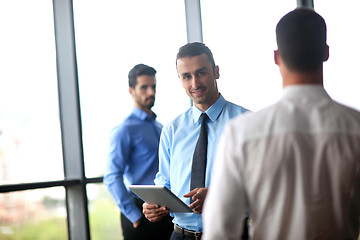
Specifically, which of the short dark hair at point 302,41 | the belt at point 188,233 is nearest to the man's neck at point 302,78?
the short dark hair at point 302,41

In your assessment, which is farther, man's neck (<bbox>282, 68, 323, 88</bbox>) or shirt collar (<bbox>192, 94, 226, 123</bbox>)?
shirt collar (<bbox>192, 94, 226, 123</bbox>)

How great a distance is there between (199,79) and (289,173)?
1.27 metres

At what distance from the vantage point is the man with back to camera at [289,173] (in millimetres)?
1166

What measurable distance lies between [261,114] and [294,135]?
0.35 ft

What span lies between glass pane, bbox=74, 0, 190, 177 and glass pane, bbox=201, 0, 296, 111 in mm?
333

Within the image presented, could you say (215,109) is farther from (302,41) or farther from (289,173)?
(289,173)

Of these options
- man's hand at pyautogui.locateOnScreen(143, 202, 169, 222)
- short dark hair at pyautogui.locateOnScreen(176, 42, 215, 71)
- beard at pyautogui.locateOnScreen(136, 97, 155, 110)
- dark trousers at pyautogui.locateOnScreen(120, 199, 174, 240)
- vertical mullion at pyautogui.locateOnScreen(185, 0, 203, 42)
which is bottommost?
dark trousers at pyautogui.locateOnScreen(120, 199, 174, 240)

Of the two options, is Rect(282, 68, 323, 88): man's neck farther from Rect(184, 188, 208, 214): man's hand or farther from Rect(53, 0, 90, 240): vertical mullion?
Rect(53, 0, 90, 240): vertical mullion

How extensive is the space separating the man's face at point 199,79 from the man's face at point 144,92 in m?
1.13

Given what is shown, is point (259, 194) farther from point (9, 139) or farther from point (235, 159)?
point (9, 139)

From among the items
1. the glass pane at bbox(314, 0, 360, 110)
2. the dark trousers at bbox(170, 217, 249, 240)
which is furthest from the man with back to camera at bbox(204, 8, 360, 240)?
the glass pane at bbox(314, 0, 360, 110)

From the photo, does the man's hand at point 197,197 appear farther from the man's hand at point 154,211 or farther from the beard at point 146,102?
the beard at point 146,102

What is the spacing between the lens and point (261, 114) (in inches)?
47.8

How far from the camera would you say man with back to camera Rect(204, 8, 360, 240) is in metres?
1.17
